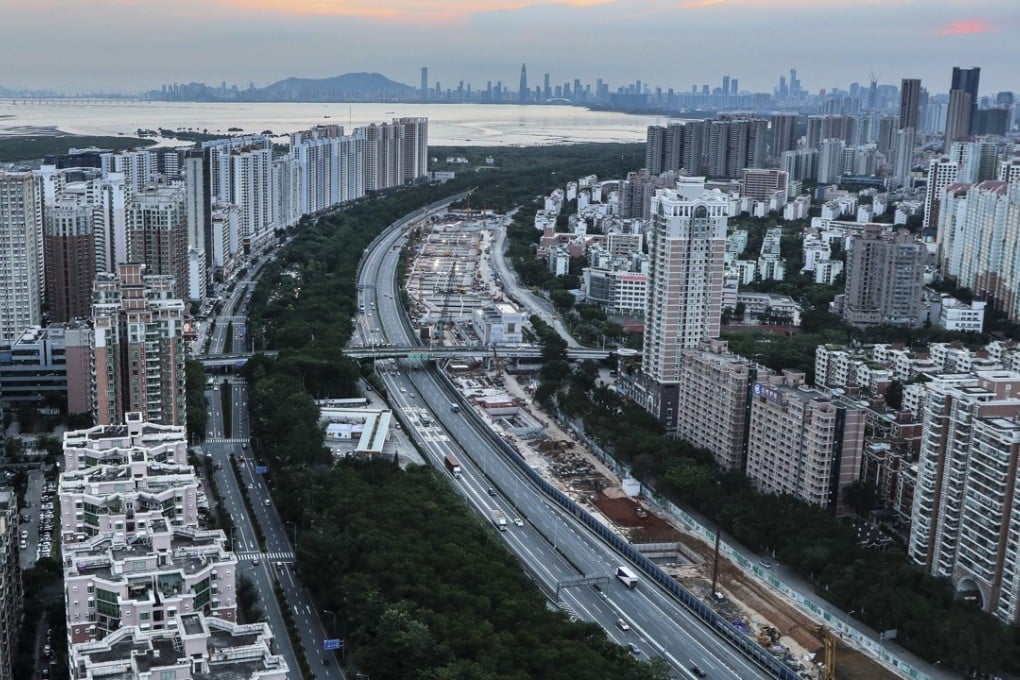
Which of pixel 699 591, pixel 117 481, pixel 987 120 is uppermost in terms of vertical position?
pixel 987 120

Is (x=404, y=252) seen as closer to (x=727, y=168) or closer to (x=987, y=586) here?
(x=727, y=168)

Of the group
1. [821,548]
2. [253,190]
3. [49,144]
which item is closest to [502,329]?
[821,548]

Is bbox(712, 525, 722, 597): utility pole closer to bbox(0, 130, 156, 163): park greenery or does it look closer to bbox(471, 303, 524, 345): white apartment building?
bbox(471, 303, 524, 345): white apartment building

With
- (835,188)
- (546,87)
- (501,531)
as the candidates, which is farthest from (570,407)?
(546,87)

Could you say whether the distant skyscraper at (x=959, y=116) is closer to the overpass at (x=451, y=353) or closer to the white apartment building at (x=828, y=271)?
the white apartment building at (x=828, y=271)

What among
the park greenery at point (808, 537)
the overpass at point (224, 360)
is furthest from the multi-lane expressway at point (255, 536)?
the park greenery at point (808, 537)

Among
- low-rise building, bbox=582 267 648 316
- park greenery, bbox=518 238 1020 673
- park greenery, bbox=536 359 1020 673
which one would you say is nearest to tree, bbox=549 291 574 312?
low-rise building, bbox=582 267 648 316

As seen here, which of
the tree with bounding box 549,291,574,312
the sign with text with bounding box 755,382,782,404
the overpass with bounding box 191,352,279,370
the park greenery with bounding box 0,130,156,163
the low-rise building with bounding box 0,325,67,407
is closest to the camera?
the sign with text with bounding box 755,382,782,404
